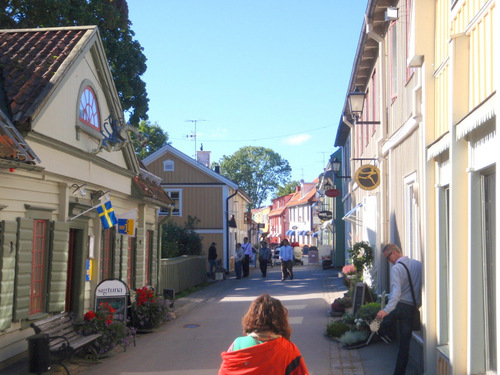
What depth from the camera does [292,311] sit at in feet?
51.9

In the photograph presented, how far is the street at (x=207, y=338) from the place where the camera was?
9281mm

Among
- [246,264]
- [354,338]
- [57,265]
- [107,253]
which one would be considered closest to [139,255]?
[107,253]

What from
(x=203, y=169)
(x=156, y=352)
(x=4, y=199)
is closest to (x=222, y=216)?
(x=203, y=169)

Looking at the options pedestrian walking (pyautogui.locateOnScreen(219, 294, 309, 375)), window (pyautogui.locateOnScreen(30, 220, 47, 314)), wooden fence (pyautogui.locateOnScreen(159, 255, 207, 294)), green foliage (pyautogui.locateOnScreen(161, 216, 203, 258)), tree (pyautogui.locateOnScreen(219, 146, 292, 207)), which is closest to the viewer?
pedestrian walking (pyautogui.locateOnScreen(219, 294, 309, 375))

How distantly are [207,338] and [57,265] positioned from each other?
3296 mm

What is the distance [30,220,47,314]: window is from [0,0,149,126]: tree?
997 cm

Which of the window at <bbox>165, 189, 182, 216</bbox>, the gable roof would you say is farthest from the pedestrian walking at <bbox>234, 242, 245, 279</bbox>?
the window at <bbox>165, 189, 182, 216</bbox>

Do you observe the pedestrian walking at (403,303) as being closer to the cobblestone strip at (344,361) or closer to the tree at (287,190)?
the cobblestone strip at (344,361)

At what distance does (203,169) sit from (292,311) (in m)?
19.2

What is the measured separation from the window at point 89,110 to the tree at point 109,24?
7177 mm

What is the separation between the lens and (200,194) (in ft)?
112

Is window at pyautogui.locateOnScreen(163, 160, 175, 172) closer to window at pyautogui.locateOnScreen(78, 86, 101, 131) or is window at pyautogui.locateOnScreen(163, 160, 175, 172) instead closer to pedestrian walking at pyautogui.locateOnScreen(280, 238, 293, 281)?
pedestrian walking at pyautogui.locateOnScreen(280, 238, 293, 281)

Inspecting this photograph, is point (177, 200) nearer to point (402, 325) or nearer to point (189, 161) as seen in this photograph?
point (189, 161)

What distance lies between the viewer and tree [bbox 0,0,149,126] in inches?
711
